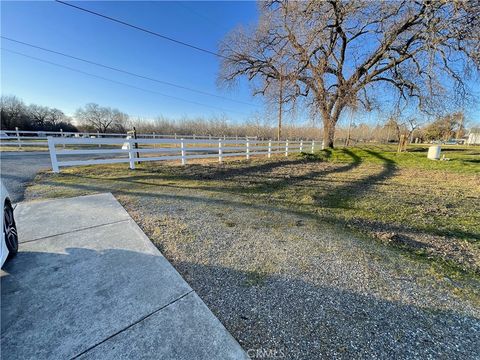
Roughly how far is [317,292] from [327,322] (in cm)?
34

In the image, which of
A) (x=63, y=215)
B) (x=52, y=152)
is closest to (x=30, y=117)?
(x=52, y=152)

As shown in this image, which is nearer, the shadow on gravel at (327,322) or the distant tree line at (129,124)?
the shadow on gravel at (327,322)

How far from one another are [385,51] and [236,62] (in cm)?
979

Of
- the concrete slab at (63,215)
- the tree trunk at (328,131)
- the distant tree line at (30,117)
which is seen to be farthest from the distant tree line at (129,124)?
the concrete slab at (63,215)

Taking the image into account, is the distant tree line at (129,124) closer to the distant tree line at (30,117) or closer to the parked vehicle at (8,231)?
the distant tree line at (30,117)

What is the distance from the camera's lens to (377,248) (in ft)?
9.52

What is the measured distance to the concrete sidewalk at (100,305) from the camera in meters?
1.39

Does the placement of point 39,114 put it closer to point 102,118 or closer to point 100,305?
point 102,118

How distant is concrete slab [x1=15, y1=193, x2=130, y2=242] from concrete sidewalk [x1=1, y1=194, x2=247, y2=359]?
111 mm

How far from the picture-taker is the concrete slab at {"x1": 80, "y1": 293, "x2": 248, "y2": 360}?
136 cm

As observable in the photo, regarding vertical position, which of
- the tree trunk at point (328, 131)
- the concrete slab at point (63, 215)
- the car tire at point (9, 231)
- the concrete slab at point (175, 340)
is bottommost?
the concrete slab at point (175, 340)

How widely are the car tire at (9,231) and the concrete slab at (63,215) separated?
1.29ft

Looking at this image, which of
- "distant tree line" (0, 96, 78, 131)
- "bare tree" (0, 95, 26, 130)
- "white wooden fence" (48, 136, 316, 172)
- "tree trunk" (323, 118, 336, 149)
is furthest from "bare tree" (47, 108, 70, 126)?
"tree trunk" (323, 118, 336, 149)

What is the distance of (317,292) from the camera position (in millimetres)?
1994
